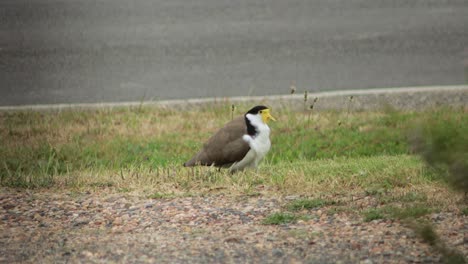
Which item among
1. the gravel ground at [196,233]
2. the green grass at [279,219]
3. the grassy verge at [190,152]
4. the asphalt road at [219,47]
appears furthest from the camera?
the asphalt road at [219,47]

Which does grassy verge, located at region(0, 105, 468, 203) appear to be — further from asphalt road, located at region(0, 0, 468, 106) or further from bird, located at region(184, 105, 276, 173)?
asphalt road, located at region(0, 0, 468, 106)

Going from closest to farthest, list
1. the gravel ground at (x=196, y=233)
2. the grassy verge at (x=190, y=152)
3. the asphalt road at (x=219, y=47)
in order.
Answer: the gravel ground at (x=196, y=233) → the grassy verge at (x=190, y=152) → the asphalt road at (x=219, y=47)

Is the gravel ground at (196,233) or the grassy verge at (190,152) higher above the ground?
the grassy verge at (190,152)

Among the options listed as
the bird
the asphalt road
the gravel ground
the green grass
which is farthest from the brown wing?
the asphalt road

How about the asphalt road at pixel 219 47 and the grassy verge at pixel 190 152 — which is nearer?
the grassy verge at pixel 190 152

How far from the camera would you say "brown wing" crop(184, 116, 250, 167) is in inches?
242

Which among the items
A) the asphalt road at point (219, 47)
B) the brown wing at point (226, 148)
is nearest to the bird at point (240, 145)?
the brown wing at point (226, 148)

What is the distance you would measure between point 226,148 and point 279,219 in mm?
1320

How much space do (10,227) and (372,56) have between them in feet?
17.5

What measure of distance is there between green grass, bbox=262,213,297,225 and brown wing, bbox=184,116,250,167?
48.1 inches

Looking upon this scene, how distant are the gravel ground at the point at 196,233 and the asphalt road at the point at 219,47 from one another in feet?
10.7

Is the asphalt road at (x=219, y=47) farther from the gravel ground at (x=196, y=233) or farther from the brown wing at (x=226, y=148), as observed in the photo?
the gravel ground at (x=196, y=233)

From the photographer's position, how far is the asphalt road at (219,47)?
28.7 feet

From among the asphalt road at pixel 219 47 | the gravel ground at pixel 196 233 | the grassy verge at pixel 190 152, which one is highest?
the asphalt road at pixel 219 47
